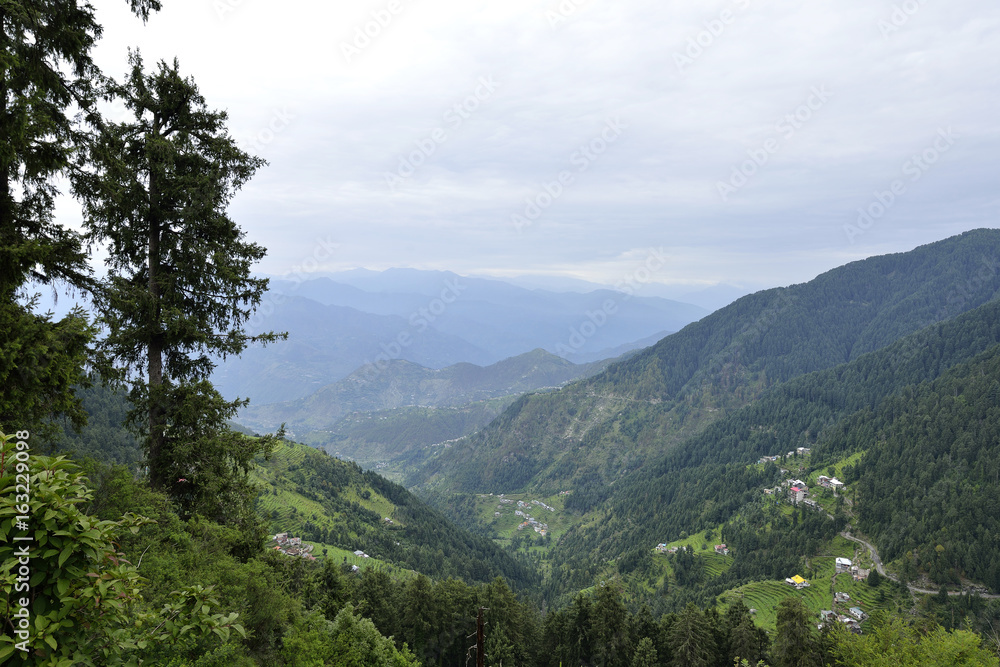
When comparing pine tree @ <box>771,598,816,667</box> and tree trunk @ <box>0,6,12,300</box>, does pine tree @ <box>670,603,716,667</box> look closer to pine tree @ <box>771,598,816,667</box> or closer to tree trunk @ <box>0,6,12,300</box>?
pine tree @ <box>771,598,816,667</box>

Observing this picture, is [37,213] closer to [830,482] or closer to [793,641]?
[793,641]

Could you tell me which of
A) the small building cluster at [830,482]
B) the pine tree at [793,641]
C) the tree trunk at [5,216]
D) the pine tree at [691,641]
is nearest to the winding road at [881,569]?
the small building cluster at [830,482]

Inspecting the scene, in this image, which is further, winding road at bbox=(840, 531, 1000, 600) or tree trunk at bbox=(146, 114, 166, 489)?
winding road at bbox=(840, 531, 1000, 600)

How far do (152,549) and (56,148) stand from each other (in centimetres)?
1006

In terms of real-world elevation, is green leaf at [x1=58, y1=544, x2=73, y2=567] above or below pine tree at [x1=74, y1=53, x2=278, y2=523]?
below

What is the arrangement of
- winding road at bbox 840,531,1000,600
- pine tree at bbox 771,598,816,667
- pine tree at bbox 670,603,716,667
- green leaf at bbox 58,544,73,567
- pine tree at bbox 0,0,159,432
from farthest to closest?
winding road at bbox 840,531,1000,600 < pine tree at bbox 670,603,716,667 < pine tree at bbox 771,598,816,667 < pine tree at bbox 0,0,159,432 < green leaf at bbox 58,544,73,567

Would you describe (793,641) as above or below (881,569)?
above

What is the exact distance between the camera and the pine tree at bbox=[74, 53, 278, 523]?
12.8 m

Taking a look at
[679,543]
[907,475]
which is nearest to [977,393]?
[907,475]

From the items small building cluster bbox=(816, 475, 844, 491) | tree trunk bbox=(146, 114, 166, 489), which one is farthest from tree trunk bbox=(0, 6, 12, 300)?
small building cluster bbox=(816, 475, 844, 491)

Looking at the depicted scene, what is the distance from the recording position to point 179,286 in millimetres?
13914

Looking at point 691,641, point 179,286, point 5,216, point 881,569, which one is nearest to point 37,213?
point 5,216

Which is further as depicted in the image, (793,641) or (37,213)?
(793,641)

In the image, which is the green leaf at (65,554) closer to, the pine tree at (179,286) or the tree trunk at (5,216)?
the tree trunk at (5,216)
